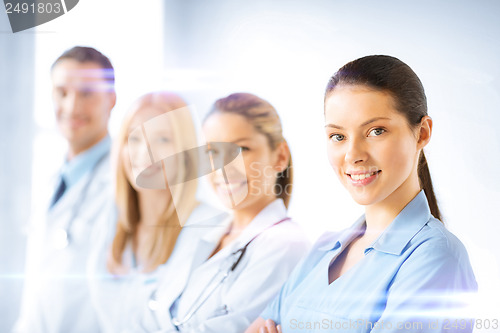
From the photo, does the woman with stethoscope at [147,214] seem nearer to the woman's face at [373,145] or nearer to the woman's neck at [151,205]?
the woman's neck at [151,205]

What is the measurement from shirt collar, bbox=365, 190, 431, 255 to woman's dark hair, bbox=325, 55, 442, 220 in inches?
1.9

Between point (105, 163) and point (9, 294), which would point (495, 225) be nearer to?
point (105, 163)

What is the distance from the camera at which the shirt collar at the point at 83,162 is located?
1401mm

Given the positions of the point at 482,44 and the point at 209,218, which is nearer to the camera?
the point at 482,44

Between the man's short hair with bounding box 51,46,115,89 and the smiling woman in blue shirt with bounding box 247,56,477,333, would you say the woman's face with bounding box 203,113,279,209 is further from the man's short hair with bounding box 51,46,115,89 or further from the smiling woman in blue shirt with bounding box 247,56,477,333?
the man's short hair with bounding box 51,46,115,89

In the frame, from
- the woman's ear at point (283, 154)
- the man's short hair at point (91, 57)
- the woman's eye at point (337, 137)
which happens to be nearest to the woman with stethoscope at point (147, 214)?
the man's short hair at point (91, 57)

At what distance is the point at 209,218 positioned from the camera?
50.4 inches

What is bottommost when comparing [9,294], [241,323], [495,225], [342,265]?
[9,294]

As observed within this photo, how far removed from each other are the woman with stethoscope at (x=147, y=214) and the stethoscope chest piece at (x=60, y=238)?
0.30 ft

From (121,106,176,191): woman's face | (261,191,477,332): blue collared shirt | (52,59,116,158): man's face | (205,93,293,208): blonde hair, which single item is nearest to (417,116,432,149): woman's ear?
(261,191,477,332): blue collared shirt

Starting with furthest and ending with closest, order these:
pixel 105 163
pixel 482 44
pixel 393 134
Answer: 1. pixel 105 163
2. pixel 482 44
3. pixel 393 134

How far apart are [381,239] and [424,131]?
0.24m

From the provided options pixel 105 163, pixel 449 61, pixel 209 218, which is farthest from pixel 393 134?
pixel 105 163

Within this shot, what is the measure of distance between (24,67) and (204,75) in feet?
1.72
